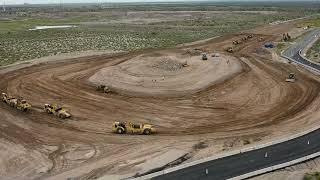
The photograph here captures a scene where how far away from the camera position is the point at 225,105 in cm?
4378

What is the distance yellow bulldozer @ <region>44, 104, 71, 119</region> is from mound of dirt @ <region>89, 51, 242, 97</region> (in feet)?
28.6

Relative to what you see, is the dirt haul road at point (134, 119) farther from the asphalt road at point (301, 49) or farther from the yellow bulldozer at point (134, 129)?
the asphalt road at point (301, 49)

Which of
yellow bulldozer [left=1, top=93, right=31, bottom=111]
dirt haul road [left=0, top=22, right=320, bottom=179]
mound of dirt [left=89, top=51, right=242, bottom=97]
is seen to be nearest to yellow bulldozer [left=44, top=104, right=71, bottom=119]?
dirt haul road [left=0, top=22, right=320, bottom=179]

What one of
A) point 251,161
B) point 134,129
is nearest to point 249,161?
point 251,161

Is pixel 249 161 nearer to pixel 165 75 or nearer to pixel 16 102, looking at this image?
pixel 16 102

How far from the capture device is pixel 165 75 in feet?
179

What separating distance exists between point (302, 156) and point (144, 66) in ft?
106

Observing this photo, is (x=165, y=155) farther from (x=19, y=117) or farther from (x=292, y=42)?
(x=292, y=42)

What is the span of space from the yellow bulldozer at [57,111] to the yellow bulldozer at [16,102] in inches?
86.9

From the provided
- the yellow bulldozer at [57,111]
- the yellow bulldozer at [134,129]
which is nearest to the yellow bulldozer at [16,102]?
the yellow bulldozer at [57,111]

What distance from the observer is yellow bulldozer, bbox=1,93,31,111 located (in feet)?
142

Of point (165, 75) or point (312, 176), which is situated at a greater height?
point (165, 75)

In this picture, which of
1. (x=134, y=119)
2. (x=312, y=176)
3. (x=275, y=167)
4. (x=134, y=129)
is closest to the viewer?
(x=312, y=176)

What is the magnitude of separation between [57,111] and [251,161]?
20198 mm
